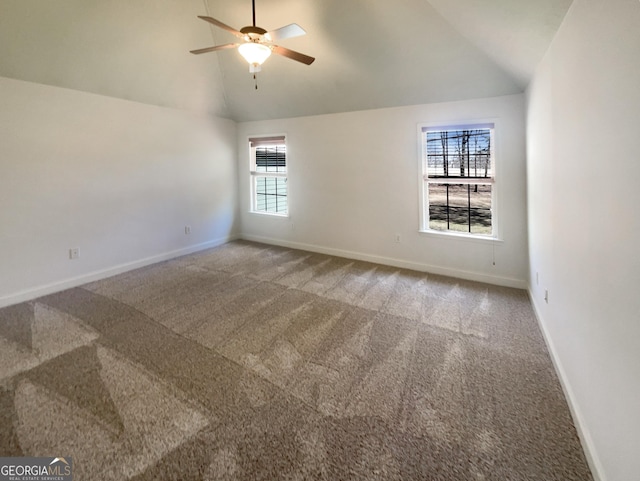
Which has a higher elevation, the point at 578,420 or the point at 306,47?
the point at 306,47

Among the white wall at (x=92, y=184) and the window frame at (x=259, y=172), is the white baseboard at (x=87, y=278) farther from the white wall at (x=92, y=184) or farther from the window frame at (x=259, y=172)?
the window frame at (x=259, y=172)

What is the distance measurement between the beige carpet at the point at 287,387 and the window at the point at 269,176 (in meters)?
2.69

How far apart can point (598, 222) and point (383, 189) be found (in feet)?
9.98

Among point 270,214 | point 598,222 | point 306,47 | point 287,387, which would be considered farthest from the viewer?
point 270,214

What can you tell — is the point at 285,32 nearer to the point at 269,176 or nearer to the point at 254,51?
the point at 254,51

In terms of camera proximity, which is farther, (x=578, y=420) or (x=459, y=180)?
(x=459, y=180)

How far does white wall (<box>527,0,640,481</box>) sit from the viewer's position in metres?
1.05

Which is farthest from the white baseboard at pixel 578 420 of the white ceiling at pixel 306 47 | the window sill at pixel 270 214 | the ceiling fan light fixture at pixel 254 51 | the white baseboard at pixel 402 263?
the window sill at pixel 270 214

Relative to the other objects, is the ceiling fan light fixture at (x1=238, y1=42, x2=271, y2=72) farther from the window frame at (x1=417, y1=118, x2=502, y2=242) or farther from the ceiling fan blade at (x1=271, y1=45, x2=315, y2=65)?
the window frame at (x1=417, y1=118, x2=502, y2=242)

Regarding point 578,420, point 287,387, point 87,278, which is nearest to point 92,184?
point 87,278

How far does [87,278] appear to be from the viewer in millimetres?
3783

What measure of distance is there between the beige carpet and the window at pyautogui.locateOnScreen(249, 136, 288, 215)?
2.69 m

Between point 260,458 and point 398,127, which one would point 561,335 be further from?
point 398,127

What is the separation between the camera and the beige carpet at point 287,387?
1406 mm
